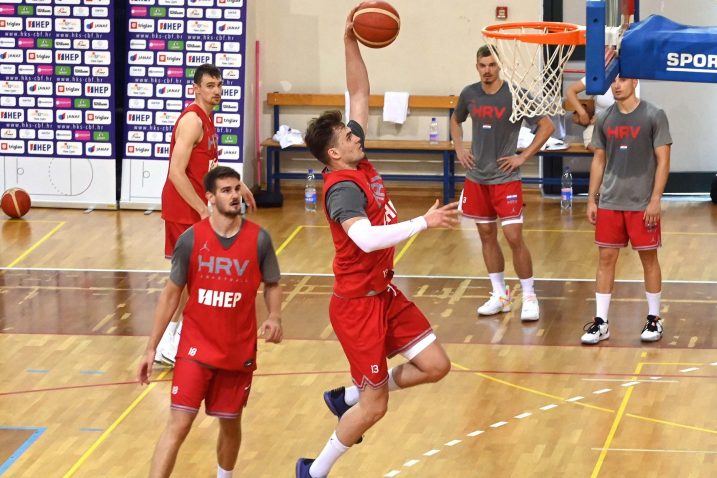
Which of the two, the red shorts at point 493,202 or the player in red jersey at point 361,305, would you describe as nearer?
the player in red jersey at point 361,305

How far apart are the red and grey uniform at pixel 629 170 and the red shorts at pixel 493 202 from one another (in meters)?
0.85

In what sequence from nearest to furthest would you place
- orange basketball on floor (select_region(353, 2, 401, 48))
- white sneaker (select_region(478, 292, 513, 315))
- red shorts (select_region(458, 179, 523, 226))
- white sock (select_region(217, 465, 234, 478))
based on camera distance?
white sock (select_region(217, 465, 234, 478)) → orange basketball on floor (select_region(353, 2, 401, 48)) → red shorts (select_region(458, 179, 523, 226)) → white sneaker (select_region(478, 292, 513, 315))

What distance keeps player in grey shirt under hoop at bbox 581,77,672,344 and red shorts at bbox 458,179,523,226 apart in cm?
77

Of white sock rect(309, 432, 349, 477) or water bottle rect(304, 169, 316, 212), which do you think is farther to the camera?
water bottle rect(304, 169, 316, 212)

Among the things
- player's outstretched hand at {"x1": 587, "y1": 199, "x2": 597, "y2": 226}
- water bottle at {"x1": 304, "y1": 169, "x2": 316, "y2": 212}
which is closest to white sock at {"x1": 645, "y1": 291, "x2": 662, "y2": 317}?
player's outstretched hand at {"x1": 587, "y1": 199, "x2": 597, "y2": 226}

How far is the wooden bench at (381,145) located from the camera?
1543 cm

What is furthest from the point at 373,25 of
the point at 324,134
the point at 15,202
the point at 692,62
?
the point at 15,202

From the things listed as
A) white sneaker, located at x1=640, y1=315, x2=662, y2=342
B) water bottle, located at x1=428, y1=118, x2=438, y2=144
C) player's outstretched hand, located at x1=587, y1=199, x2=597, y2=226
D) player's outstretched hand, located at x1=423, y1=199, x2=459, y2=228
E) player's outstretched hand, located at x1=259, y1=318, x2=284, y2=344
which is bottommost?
white sneaker, located at x1=640, y1=315, x2=662, y2=342

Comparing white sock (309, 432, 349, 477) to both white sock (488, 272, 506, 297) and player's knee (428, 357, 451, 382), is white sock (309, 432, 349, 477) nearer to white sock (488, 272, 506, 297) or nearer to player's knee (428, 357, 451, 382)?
player's knee (428, 357, 451, 382)

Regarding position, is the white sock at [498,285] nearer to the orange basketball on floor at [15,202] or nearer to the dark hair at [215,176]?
the dark hair at [215,176]

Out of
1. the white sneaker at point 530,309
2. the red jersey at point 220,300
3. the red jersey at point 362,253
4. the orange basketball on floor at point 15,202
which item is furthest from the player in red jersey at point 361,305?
the orange basketball on floor at point 15,202

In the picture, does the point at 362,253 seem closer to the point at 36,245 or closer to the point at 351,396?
the point at 351,396

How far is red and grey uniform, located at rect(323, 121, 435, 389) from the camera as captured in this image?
267 inches

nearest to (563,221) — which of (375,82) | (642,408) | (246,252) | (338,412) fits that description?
(375,82)
